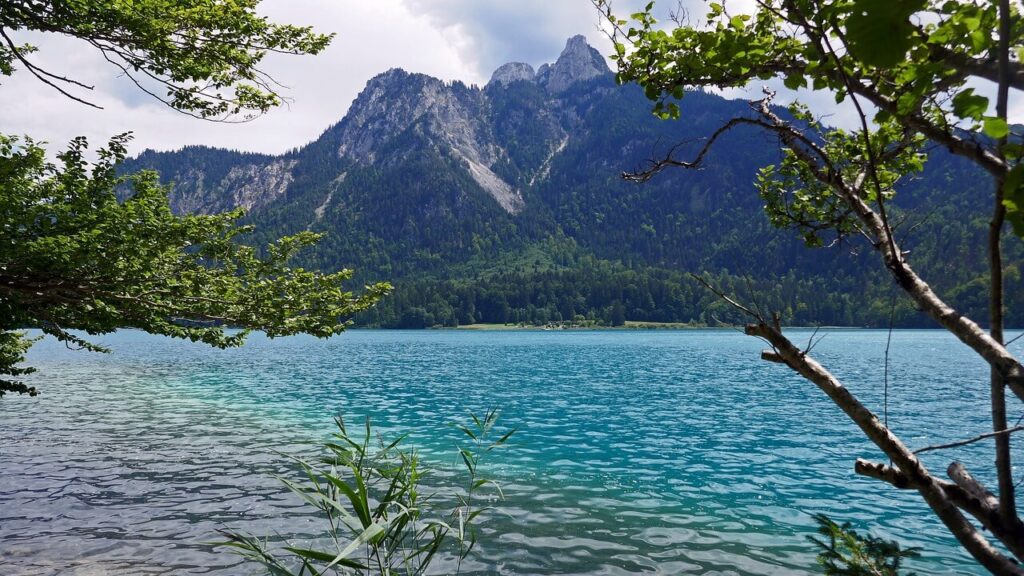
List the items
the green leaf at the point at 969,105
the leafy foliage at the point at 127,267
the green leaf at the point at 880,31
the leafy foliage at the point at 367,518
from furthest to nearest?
the leafy foliage at the point at 127,267 → the leafy foliage at the point at 367,518 → the green leaf at the point at 969,105 → the green leaf at the point at 880,31

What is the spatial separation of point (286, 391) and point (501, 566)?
1471 inches

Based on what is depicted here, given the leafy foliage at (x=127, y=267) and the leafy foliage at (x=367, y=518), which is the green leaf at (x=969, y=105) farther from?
the leafy foliage at (x=127, y=267)

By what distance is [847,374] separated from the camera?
61312mm

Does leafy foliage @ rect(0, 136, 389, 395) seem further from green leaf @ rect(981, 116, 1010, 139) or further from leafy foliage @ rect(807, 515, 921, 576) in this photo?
green leaf @ rect(981, 116, 1010, 139)

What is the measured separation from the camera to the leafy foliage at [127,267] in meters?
12.4

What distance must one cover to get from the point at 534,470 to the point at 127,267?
13613 millimetres

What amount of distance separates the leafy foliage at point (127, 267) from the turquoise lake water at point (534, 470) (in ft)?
13.4

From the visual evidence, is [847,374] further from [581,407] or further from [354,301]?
[354,301]

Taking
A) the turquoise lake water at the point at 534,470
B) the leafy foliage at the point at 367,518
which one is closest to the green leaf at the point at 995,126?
the leafy foliage at the point at 367,518

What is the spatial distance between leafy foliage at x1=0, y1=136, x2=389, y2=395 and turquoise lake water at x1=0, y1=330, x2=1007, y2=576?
4.07 metres

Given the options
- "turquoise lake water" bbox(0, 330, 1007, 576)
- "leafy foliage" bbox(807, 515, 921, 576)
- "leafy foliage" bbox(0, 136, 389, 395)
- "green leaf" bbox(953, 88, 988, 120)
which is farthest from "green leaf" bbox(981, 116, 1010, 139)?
"leafy foliage" bbox(0, 136, 389, 395)

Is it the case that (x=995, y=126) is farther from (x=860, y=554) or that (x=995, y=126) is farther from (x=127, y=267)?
(x=127, y=267)

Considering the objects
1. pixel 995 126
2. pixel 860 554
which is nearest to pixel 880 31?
pixel 995 126

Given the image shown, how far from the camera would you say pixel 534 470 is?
20.7m
